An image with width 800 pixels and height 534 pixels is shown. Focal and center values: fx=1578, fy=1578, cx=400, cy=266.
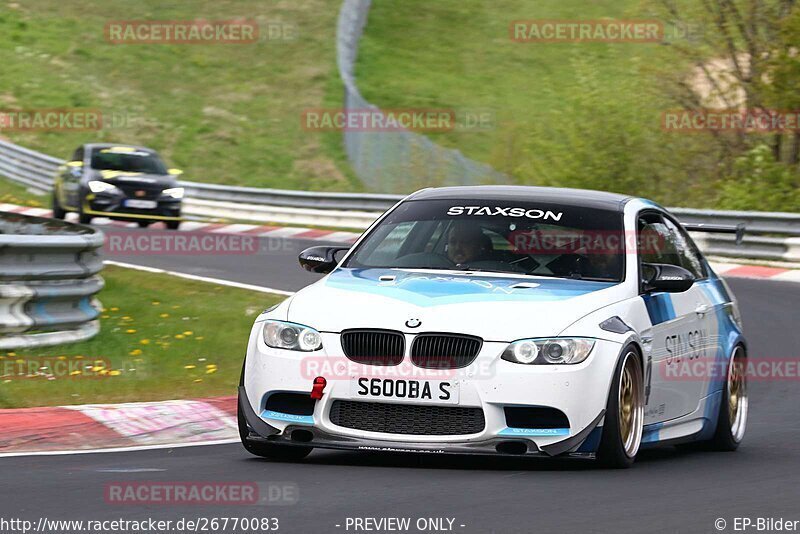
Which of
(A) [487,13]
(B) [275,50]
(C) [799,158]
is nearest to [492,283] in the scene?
Answer: (C) [799,158]

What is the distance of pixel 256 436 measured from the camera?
25.2 feet

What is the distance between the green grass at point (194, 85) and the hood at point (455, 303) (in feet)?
98.1

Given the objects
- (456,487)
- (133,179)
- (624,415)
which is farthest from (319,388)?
(133,179)

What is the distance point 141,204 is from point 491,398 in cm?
1891

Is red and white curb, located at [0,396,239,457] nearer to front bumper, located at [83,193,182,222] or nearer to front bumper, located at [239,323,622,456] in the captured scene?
front bumper, located at [239,323,622,456]

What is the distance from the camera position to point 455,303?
7453 mm

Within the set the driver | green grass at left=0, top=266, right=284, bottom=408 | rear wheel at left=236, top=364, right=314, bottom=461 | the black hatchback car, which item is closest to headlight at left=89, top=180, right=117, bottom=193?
the black hatchback car

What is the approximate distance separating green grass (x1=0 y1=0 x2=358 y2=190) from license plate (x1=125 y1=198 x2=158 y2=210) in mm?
12611

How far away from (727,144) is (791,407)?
1893cm

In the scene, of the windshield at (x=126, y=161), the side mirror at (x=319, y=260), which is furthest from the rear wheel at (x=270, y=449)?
the windshield at (x=126, y=161)

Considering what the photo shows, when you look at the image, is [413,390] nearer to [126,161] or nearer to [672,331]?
[672,331]

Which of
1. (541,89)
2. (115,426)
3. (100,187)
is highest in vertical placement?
(541,89)

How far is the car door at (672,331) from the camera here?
26.8ft

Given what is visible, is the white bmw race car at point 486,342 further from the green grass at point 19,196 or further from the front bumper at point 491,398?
the green grass at point 19,196
